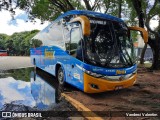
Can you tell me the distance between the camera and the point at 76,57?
896cm

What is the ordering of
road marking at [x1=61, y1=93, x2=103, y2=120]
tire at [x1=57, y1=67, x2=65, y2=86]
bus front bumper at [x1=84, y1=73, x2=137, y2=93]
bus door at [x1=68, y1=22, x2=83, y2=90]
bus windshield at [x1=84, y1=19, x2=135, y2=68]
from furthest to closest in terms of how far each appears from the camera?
tire at [x1=57, y1=67, x2=65, y2=86] → bus door at [x1=68, y1=22, x2=83, y2=90] → bus windshield at [x1=84, y1=19, x2=135, y2=68] → bus front bumper at [x1=84, y1=73, x2=137, y2=93] → road marking at [x1=61, y1=93, x2=103, y2=120]

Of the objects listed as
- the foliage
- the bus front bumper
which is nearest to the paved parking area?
the bus front bumper

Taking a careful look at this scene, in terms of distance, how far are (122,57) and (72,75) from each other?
2012mm

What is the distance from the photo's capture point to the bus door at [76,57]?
8662 millimetres

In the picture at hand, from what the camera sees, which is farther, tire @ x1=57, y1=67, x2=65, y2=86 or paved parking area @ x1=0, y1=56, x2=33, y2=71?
paved parking area @ x1=0, y1=56, x2=33, y2=71

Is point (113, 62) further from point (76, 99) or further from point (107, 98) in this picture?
point (76, 99)

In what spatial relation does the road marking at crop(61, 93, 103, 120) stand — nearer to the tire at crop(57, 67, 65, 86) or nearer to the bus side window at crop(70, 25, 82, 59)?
the bus side window at crop(70, 25, 82, 59)

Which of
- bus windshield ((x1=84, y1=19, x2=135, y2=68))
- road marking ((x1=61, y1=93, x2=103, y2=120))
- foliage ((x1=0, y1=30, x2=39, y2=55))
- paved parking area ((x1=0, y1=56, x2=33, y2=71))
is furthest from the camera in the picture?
foliage ((x1=0, y1=30, x2=39, y2=55))

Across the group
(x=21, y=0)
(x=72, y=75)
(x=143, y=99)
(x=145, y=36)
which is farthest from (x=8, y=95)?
(x=21, y=0)

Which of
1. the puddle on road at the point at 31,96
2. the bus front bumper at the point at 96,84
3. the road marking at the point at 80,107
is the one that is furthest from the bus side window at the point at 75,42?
the puddle on road at the point at 31,96

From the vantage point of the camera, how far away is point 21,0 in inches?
699

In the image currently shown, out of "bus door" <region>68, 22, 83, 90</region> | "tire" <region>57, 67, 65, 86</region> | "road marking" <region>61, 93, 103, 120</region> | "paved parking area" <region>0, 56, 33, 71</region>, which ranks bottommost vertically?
"paved parking area" <region>0, 56, 33, 71</region>

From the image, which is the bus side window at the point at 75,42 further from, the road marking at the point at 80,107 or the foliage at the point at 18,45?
the foliage at the point at 18,45

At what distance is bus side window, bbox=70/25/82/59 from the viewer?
8.86m
